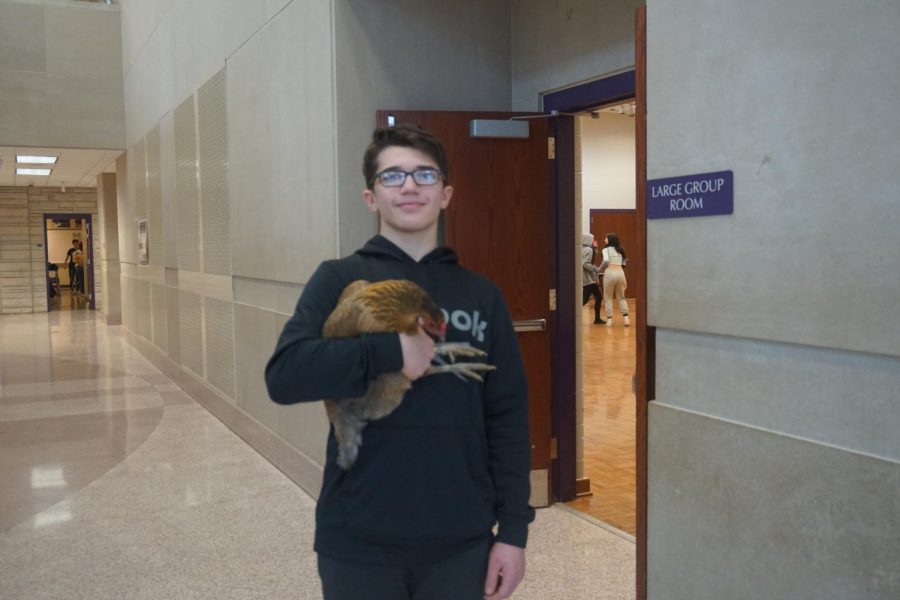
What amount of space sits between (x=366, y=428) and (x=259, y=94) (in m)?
4.65

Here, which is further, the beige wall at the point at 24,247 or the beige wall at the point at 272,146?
the beige wall at the point at 24,247

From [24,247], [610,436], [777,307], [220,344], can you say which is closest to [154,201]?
[220,344]

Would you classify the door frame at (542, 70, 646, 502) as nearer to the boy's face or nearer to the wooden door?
the boy's face

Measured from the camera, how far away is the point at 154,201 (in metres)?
9.92

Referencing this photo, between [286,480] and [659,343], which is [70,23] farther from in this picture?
[659,343]

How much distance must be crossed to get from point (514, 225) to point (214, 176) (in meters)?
3.55

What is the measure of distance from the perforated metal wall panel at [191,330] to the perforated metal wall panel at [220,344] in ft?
1.04

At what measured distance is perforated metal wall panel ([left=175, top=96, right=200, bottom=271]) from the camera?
7.62 m

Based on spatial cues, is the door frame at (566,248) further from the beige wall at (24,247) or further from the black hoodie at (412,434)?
the beige wall at (24,247)

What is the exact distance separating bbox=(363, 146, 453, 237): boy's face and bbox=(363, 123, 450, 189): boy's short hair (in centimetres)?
1

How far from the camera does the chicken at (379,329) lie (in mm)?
1389

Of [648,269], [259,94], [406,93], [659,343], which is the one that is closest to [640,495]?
[659,343]

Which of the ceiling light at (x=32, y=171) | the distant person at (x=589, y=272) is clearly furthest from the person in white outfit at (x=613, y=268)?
the ceiling light at (x=32, y=171)

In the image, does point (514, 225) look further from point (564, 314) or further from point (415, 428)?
point (415, 428)
